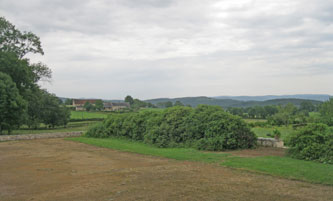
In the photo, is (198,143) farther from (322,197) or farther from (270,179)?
(322,197)

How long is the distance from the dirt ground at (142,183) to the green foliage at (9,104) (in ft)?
42.7

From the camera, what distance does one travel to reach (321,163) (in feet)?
32.1

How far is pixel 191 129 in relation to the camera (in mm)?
15727

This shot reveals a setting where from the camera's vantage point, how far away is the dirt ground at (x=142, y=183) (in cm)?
645

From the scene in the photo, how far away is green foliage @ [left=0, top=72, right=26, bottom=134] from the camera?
22.4 meters

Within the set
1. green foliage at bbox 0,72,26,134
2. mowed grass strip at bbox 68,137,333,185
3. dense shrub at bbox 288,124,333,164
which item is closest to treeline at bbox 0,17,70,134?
green foliage at bbox 0,72,26,134

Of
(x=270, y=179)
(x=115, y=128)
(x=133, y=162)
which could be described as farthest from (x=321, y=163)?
(x=115, y=128)

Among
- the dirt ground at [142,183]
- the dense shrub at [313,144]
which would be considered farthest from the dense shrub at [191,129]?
the dirt ground at [142,183]

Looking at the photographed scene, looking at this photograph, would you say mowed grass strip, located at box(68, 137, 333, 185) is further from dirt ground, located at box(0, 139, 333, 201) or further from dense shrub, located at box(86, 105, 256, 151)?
dense shrub, located at box(86, 105, 256, 151)

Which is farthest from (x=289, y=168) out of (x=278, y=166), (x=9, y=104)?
(x=9, y=104)

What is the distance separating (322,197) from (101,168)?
7.06 metres

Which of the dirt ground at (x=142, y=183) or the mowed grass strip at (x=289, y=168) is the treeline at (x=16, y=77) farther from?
the mowed grass strip at (x=289, y=168)

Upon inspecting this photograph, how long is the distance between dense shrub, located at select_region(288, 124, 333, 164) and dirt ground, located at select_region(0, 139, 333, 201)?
3.43 metres

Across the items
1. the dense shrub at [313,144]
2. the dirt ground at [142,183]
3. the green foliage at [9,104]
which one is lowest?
the dirt ground at [142,183]
